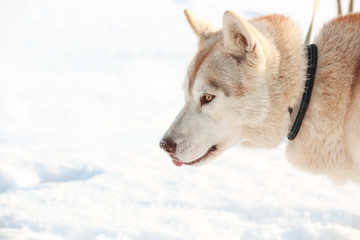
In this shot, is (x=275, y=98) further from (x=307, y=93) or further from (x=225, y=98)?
(x=225, y=98)

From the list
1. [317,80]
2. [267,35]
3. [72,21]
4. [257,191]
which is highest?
[72,21]

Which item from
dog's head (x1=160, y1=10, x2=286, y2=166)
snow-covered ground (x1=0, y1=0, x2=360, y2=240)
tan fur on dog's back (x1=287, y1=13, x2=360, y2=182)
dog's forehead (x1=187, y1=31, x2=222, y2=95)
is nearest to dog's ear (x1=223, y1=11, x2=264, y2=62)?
dog's head (x1=160, y1=10, x2=286, y2=166)

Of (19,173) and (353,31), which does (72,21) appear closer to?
(19,173)

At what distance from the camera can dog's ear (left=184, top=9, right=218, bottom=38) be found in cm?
268

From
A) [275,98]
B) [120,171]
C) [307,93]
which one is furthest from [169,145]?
[120,171]

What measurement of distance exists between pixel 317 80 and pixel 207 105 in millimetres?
696

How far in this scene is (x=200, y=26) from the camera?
107 inches

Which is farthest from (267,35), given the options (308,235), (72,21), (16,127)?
(72,21)

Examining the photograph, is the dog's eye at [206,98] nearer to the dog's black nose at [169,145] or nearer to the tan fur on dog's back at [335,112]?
the dog's black nose at [169,145]

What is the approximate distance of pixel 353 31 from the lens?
2.27 meters

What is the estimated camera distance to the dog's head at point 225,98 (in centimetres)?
219

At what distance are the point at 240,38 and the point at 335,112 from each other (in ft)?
2.36

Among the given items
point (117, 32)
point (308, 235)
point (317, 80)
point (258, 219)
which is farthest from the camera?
point (117, 32)

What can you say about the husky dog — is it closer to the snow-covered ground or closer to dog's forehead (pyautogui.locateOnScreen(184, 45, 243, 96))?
dog's forehead (pyautogui.locateOnScreen(184, 45, 243, 96))
